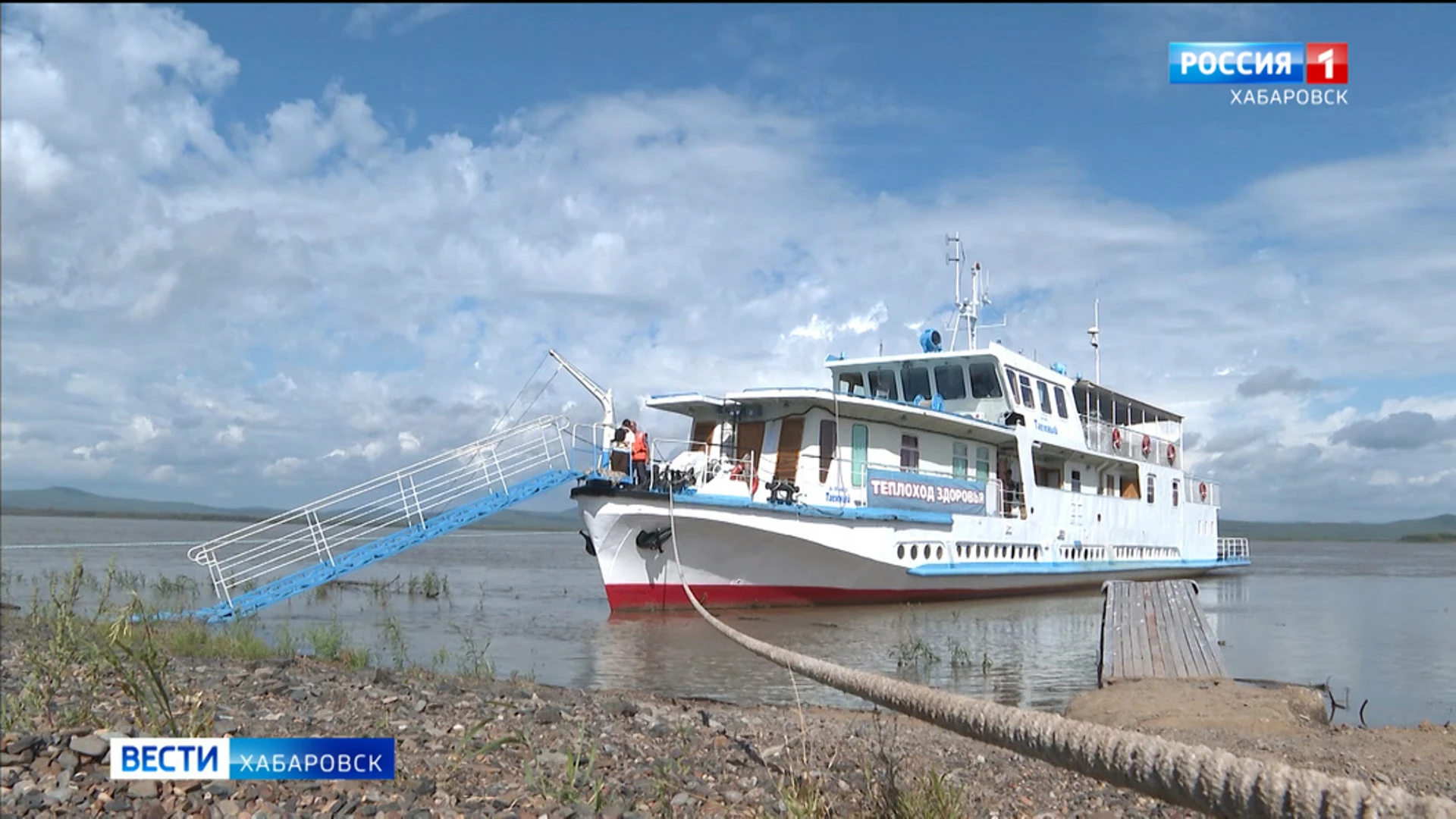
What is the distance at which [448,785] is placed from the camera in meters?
5.04

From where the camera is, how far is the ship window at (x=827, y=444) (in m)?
18.4

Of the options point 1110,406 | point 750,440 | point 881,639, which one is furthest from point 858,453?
point 1110,406

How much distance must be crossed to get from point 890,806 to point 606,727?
2.77 m

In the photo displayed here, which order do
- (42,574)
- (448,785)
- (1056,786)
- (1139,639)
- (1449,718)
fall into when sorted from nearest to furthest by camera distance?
1. (448,785)
2. (1056,786)
3. (1449,718)
4. (1139,639)
5. (42,574)

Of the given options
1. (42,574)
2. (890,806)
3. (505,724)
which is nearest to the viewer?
(890,806)

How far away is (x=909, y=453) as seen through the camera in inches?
782

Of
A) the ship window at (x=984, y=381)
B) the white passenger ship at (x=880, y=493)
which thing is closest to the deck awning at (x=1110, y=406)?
the white passenger ship at (x=880, y=493)

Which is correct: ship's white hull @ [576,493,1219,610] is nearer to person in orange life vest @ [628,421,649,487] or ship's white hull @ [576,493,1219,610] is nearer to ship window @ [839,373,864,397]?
person in orange life vest @ [628,421,649,487]

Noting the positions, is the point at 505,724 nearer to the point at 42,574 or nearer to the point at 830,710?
the point at 830,710

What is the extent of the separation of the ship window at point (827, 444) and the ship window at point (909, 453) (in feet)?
5.45

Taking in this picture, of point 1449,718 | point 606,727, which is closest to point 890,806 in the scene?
point 606,727

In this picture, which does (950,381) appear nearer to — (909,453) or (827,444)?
(909,453)

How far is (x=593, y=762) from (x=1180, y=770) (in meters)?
3.15

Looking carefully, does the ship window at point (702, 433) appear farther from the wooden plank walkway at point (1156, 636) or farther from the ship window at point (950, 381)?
the wooden plank walkway at point (1156, 636)
